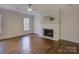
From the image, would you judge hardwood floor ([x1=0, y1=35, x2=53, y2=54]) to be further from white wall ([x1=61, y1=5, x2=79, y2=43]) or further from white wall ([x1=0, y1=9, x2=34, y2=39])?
white wall ([x1=61, y1=5, x2=79, y2=43])

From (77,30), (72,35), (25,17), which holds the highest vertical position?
(25,17)

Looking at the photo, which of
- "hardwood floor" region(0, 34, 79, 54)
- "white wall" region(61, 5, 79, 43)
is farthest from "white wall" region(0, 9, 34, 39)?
"white wall" region(61, 5, 79, 43)

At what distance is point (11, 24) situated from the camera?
1.94 m

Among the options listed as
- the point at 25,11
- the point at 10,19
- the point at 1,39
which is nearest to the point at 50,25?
the point at 25,11

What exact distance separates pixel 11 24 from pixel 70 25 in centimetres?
175

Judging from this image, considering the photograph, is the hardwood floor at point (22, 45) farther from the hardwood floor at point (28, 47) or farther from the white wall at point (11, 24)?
the white wall at point (11, 24)

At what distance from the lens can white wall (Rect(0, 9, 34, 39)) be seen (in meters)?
1.79

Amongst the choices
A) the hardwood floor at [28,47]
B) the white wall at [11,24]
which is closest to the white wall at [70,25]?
the hardwood floor at [28,47]

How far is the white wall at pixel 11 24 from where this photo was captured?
1793 mm

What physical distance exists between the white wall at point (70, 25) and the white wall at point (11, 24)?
1064 mm

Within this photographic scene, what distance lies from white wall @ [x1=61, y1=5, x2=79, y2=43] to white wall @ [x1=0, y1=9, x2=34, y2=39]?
41.9 inches
